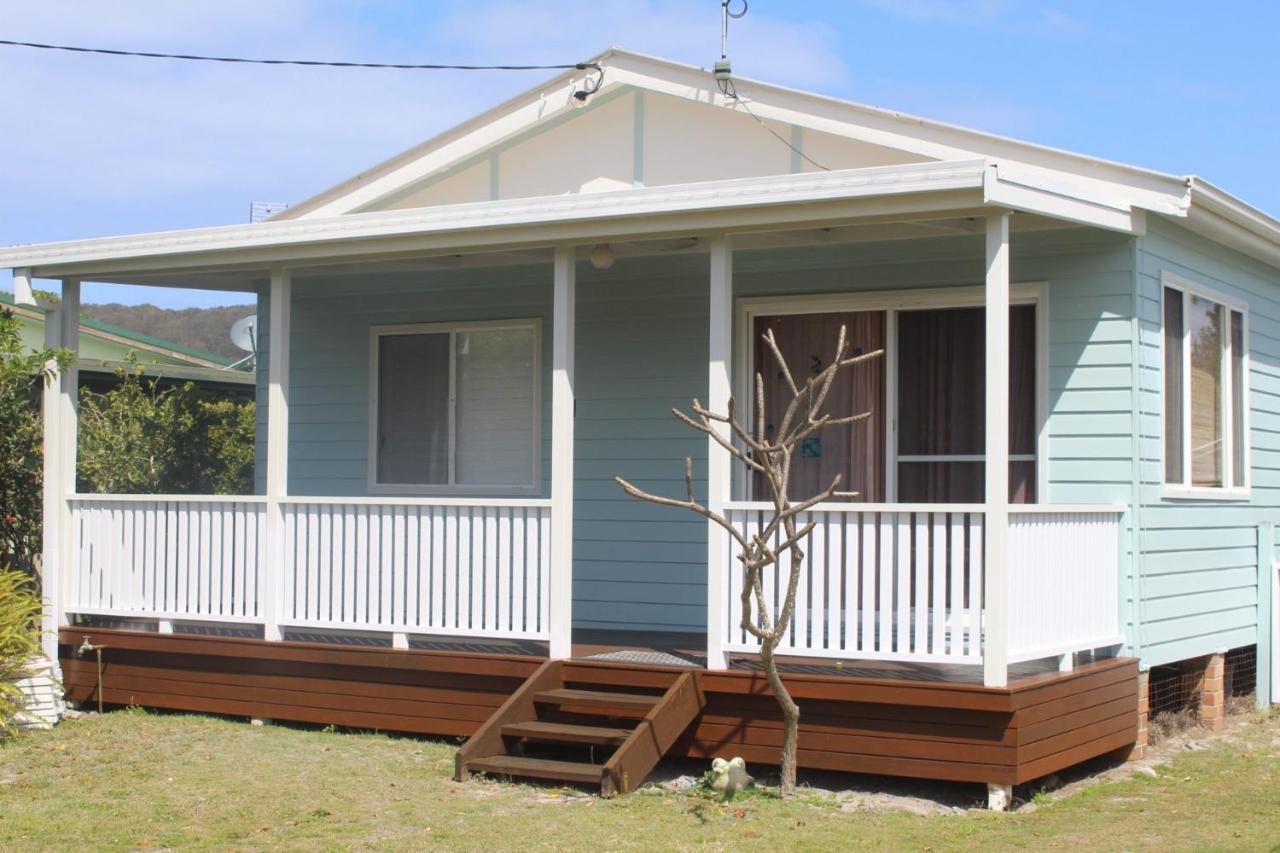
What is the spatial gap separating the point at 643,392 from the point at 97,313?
133 feet

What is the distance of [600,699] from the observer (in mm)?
8289

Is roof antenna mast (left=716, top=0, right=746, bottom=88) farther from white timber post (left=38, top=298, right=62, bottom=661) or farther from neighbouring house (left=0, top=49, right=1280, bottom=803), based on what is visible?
white timber post (left=38, top=298, right=62, bottom=661)

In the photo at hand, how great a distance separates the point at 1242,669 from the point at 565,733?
6002mm

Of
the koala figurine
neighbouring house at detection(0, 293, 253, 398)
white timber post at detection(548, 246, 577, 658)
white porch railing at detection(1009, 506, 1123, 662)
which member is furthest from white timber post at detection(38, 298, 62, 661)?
white porch railing at detection(1009, 506, 1123, 662)

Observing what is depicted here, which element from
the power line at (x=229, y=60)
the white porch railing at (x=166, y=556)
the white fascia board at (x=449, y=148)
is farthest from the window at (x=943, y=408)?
the power line at (x=229, y=60)

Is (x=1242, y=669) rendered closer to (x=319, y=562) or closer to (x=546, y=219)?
(x=546, y=219)

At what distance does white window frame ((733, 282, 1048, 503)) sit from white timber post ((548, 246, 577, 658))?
165 cm

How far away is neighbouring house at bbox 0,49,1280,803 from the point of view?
785 cm

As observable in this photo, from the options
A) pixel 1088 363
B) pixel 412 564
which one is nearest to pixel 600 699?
pixel 412 564

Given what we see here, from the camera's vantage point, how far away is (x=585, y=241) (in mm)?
8781

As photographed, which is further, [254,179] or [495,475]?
[254,179]

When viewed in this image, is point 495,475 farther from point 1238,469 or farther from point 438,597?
point 1238,469

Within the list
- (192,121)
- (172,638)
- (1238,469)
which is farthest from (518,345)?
(192,121)

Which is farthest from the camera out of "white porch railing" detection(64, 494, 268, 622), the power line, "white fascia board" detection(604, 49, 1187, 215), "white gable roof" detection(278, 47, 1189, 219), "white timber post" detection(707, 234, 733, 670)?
the power line
